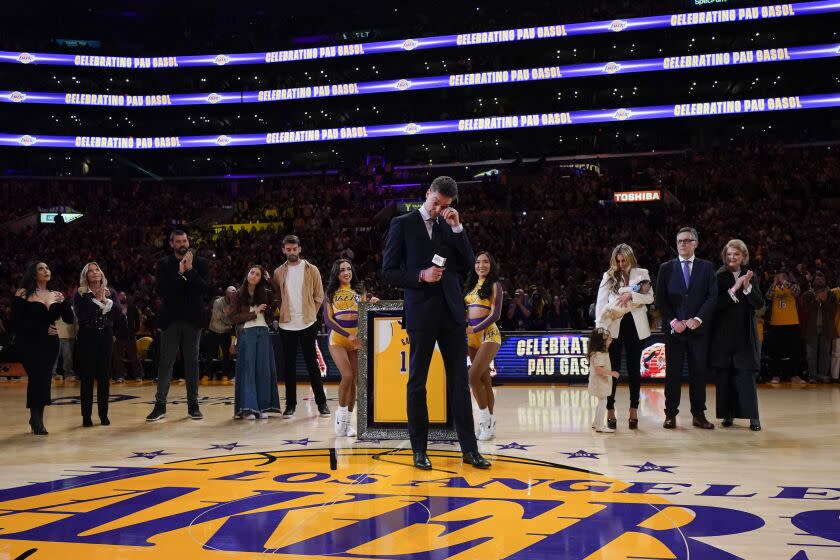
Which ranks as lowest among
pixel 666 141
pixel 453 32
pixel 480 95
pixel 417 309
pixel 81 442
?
pixel 81 442

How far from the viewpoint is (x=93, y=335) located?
29.6 feet

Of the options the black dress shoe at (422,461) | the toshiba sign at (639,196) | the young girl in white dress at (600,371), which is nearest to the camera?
the black dress shoe at (422,461)

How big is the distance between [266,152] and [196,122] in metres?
4.75

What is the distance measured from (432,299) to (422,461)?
120 centimetres

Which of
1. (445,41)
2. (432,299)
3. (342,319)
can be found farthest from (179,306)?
(445,41)

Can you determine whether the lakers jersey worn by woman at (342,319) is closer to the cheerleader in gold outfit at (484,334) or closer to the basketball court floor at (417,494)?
the basketball court floor at (417,494)

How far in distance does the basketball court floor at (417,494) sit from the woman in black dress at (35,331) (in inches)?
17.8

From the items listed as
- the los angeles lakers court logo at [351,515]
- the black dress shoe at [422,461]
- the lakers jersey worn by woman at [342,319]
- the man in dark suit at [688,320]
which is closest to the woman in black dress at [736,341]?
the man in dark suit at [688,320]

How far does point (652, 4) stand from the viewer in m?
42.2

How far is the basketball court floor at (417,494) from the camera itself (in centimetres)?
380

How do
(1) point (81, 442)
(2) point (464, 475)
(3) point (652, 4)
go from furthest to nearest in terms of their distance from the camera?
(3) point (652, 4) → (1) point (81, 442) → (2) point (464, 475)

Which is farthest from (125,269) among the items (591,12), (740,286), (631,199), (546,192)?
(591,12)

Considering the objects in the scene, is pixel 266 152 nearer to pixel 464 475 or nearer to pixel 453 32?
pixel 453 32

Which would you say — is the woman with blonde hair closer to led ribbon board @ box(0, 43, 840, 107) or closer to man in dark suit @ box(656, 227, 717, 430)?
man in dark suit @ box(656, 227, 717, 430)
